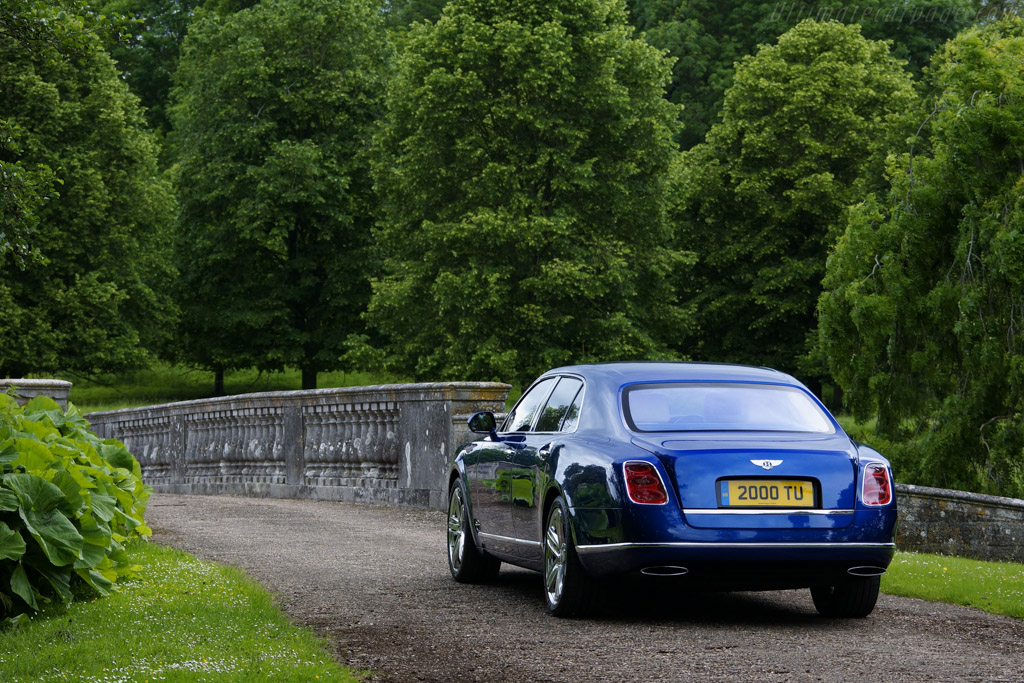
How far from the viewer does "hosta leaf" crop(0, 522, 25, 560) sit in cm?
679

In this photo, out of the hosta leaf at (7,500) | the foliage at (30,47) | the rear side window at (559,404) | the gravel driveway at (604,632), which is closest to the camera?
the gravel driveway at (604,632)

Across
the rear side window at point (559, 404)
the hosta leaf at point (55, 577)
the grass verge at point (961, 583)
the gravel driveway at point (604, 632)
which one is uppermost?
the rear side window at point (559, 404)

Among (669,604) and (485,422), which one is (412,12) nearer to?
(485,422)

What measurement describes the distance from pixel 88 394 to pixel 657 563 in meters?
48.6

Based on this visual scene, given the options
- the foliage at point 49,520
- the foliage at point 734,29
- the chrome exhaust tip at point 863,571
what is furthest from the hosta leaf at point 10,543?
the foliage at point 734,29

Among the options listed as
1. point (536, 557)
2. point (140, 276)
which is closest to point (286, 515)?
point (536, 557)

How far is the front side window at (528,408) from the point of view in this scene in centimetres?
895

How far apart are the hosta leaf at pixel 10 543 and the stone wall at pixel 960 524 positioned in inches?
409

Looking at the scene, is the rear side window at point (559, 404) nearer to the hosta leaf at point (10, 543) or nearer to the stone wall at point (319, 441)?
the hosta leaf at point (10, 543)

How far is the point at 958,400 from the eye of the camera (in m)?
18.7

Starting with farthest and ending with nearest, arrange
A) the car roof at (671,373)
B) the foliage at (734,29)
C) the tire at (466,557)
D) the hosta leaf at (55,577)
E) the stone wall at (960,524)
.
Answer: the foliage at (734,29) → the stone wall at (960,524) → the tire at (466,557) → the car roof at (671,373) → the hosta leaf at (55,577)

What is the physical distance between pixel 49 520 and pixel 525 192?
29255mm

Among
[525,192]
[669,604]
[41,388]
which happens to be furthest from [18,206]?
[525,192]

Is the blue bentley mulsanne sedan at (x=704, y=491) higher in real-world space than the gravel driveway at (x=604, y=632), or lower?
higher
